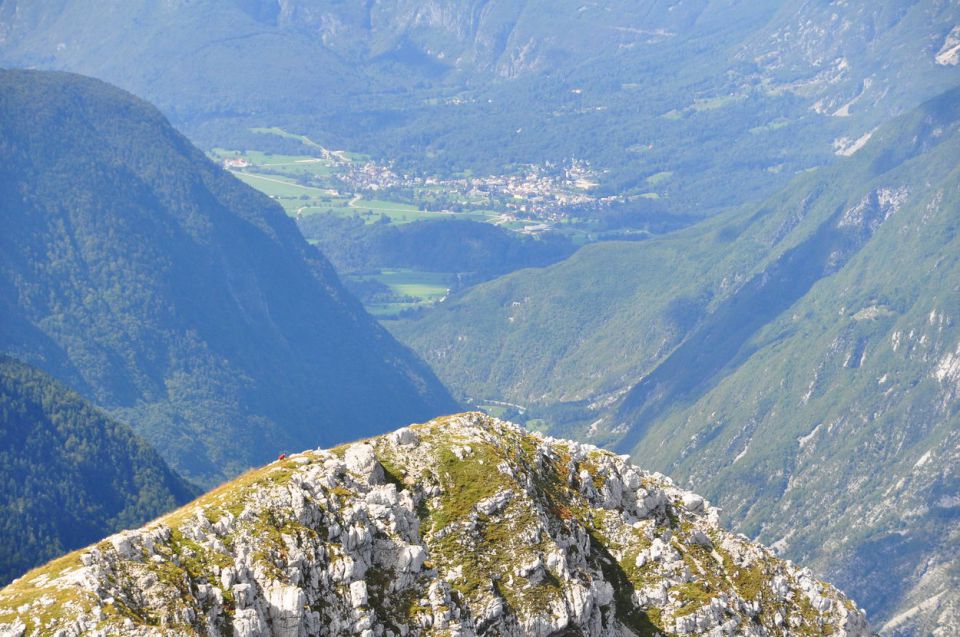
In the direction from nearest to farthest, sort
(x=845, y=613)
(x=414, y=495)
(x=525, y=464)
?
1. (x=414, y=495)
2. (x=525, y=464)
3. (x=845, y=613)

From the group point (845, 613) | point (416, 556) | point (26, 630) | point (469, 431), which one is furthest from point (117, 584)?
point (845, 613)

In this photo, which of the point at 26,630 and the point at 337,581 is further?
the point at 337,581

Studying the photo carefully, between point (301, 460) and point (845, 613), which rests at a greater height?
point (301, 460)

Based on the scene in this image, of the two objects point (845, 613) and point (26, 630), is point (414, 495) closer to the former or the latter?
point (26, 630)

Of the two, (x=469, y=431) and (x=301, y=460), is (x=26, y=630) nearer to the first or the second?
(x=301, y=460)

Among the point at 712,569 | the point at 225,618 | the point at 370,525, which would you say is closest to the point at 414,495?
the point at 370,525

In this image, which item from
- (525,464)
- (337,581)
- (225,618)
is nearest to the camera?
(225,618)
